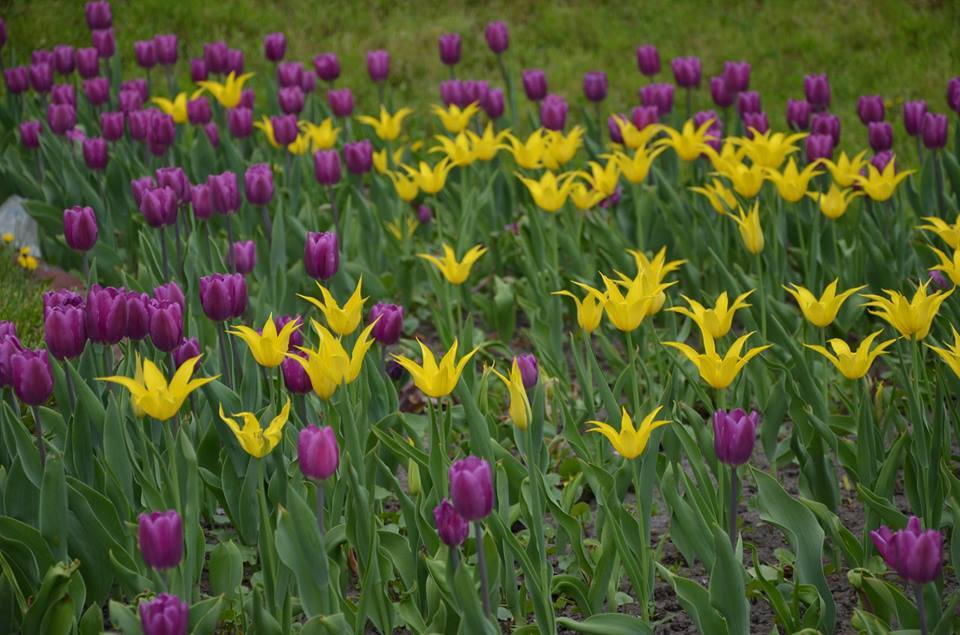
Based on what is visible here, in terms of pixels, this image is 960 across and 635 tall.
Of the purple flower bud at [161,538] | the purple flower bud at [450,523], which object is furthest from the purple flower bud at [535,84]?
the purple flower bud at [161,538]

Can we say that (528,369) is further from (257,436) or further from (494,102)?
(494,102)

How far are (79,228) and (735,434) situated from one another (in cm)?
197

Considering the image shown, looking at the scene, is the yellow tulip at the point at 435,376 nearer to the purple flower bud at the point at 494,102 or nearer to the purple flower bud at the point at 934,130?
the purple flower bud at the point at 934,130

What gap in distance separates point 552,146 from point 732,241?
864mm

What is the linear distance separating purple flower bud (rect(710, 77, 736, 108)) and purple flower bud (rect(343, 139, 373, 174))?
1.51 meters

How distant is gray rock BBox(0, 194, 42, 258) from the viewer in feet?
16.6

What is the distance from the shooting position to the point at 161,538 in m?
2.11

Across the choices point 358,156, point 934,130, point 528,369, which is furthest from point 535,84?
point 528,369

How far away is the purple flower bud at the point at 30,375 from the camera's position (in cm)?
254

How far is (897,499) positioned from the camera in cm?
333

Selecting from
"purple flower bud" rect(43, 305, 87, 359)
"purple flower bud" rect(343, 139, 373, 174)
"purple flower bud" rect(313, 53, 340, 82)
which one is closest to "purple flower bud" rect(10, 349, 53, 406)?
"purple flower bud" rect(43, 305, 87, 359)

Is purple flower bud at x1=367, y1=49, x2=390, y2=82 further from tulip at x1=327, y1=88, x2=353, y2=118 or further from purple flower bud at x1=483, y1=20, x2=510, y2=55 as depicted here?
purple flower bud at x1=483, y1=20, x2=510, y2=55

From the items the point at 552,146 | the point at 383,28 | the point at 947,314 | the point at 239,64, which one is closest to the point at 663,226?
the point at 552,146

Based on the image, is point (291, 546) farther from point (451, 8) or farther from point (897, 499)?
point (451, 8)
